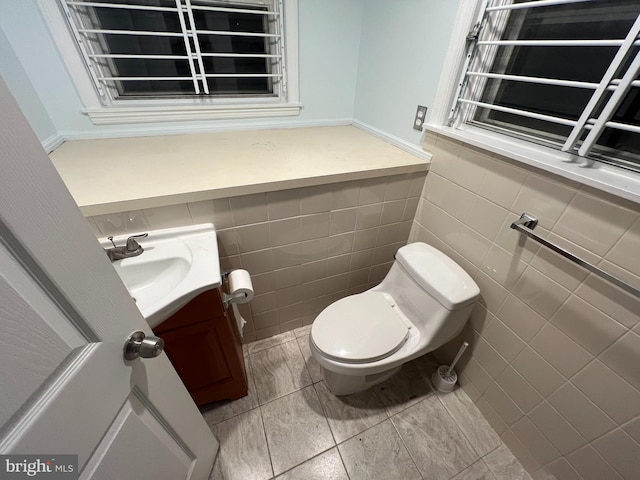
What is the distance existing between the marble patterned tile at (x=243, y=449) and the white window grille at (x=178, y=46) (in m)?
1.56

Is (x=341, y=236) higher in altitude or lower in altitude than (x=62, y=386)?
lower

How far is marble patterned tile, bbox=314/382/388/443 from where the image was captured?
1.09 m

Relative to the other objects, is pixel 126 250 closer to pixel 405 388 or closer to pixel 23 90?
pixel 23 90

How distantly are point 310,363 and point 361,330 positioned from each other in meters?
0.48

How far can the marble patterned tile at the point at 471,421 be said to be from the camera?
1063 mm

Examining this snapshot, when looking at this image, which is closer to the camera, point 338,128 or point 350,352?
point 350,352

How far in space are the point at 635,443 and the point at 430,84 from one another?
126 centimetres

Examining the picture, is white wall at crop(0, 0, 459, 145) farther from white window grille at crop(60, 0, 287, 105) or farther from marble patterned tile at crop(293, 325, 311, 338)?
marble patterned tile at crop(293, 325, 311, 338)

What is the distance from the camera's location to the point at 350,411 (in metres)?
1.15

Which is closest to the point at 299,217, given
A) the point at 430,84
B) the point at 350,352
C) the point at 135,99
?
the point at 350,352

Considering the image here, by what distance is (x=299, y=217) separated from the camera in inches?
41.5

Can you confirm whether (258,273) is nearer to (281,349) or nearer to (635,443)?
(281,349)

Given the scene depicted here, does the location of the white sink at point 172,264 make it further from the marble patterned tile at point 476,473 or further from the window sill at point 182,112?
the marble patterned tile at point 476,473

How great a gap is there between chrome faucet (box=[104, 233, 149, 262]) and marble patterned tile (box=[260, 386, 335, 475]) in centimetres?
85
